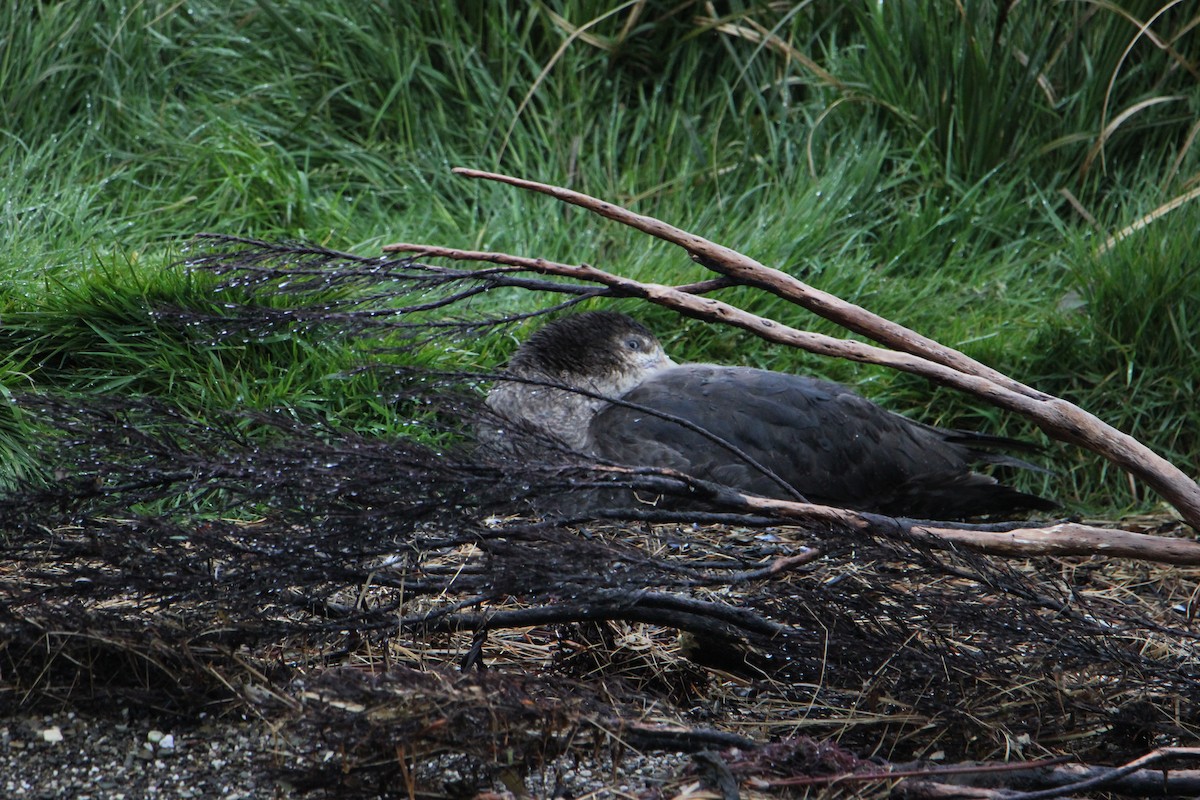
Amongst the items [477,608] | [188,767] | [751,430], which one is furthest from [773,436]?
[188,767]

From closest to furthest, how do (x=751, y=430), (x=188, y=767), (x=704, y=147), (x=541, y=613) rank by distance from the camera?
(x=188, y=767) → (x=541, y=613) → (x=751, y=430) → (x=704, y=147)

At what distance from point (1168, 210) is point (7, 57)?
4743mm

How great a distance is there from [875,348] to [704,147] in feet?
10.3

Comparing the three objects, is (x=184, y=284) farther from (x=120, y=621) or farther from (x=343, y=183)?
(x=120, y=621)

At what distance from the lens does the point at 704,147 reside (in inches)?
232

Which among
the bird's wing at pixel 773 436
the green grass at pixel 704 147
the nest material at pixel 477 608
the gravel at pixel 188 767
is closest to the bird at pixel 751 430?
the bird's wing at pixel 773 436

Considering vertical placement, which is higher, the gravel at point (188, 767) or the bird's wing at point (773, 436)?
the gravel at point (188, 767)

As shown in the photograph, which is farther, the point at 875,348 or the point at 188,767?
the point at 875,348

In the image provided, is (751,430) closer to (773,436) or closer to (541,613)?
(773,436)

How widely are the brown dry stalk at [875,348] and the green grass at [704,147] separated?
1718 millimetres

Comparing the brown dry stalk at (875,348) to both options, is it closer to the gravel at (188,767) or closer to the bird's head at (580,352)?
the gravel at (188,767)

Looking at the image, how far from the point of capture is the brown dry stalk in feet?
9.27

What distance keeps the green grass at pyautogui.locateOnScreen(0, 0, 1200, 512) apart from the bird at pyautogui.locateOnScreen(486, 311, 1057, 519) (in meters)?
0.38

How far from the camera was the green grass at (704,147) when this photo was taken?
493cm
